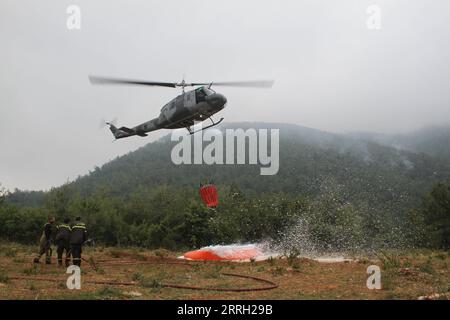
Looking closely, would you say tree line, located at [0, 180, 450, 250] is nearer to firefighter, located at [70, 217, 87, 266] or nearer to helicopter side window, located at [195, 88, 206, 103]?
helicopter side window, located at [195, 88, 206, 103]

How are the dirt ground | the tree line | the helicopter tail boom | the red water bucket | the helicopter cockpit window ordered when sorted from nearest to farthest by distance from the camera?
the dirt ground
the red water bucket
the helicopter cockpit window
the helicopter tail boom
the tree line

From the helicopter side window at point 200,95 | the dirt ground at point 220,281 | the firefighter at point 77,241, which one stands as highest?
the helicopter side window at point 200,95

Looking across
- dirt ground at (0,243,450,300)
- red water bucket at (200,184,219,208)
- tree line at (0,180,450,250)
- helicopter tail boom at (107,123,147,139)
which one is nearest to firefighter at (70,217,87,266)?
dirt ground at (0,243,450,300)

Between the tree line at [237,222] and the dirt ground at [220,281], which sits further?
the tree line at [237,222]

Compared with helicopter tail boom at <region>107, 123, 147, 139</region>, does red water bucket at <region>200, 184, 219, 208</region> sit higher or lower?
lower

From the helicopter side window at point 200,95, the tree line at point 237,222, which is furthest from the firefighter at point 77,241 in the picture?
the tree line at point 237,222

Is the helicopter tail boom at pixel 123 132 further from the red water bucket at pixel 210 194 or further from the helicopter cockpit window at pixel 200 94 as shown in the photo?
the red water bucket at pixel 210 194

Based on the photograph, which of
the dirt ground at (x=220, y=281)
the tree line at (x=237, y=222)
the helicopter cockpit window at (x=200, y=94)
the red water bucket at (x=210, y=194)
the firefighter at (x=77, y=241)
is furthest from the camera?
the tree line at (x=237, y=222)

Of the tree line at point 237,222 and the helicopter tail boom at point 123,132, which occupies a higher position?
the helicopter tail boom at point 123,132

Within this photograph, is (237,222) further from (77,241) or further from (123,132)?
(77,241)
